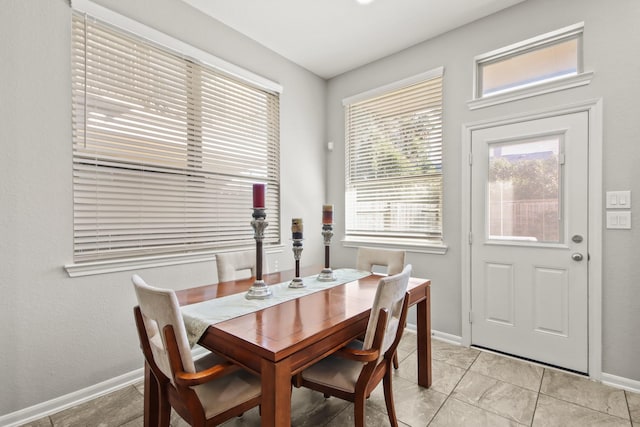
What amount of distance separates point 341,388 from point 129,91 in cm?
241

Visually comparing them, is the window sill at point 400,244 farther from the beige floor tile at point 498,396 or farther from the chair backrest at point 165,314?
the chair backrest at point 165,314

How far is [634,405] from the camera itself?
1.92 meters

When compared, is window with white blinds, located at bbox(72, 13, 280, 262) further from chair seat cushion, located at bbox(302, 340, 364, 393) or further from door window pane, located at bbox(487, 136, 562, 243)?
door window pane, located at bbox(487, 136, 562, 243)

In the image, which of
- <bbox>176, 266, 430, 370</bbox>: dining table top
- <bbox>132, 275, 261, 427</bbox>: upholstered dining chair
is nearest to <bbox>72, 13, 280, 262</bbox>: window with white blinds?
<bbox>176, 266, 430, 370</bbox>: dining table top

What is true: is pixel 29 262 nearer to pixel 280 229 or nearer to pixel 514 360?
pixel 280 229

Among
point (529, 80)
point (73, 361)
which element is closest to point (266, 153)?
point (73, 361)

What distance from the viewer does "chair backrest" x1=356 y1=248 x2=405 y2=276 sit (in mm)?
2369

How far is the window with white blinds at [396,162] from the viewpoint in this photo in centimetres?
303

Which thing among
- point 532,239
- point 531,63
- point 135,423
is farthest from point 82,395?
point 531,63

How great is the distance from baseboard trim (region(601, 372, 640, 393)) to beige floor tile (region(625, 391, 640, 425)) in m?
0.04

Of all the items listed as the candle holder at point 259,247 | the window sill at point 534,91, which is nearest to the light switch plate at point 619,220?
the window sill at point 534,91

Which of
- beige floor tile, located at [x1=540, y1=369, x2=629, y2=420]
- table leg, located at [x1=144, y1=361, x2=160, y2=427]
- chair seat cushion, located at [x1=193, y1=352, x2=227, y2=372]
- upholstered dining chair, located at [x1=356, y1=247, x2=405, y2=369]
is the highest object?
upholstered dining chair, located at [x1=356, y1=247, x2=405, y2=369]

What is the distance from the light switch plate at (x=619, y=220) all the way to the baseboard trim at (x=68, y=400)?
356 cm

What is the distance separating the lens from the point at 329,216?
2.07 meters
